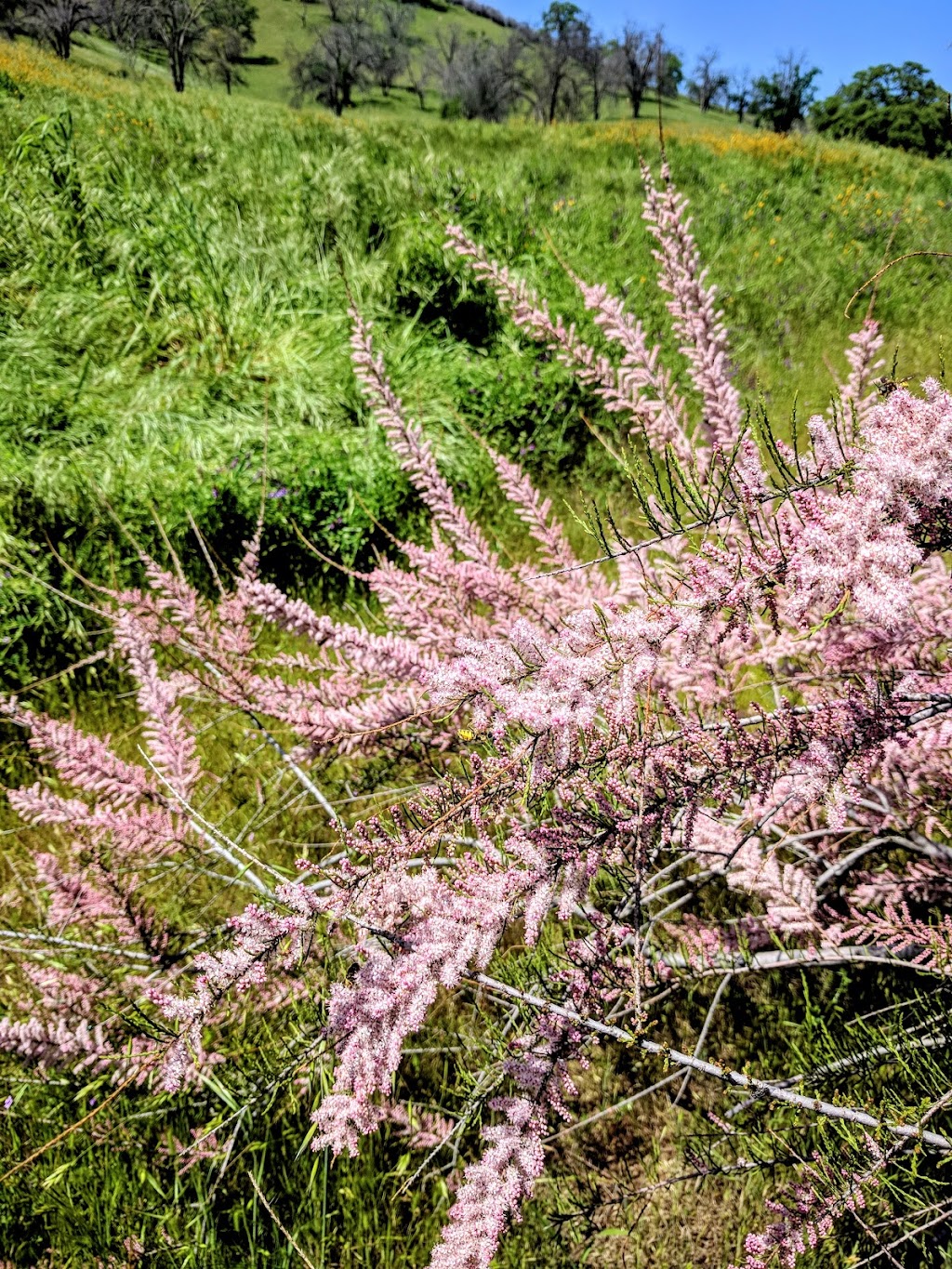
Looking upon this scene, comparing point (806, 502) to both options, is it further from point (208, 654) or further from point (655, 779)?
point (208, 654)

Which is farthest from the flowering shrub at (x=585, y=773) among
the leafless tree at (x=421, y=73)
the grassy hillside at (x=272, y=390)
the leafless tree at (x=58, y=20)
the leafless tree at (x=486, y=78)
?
the leafless tree at (x=421, y=73)

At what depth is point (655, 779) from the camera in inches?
32.6

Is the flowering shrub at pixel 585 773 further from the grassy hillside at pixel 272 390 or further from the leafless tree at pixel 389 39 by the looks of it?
the leafless tree at pixel 389 39

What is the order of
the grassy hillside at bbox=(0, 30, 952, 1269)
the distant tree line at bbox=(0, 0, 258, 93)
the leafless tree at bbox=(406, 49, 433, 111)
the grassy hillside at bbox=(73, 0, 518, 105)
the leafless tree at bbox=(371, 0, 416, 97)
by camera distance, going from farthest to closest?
the leafless tree at bbox=(406, 49, 433, 111)
the grassy hillside at bbox=(73, 0, 518, 105)
the leafless tree at bbox=(371, 0, 416, 97)
the distant tree line at bbox=(0, 0, 258, 93)
the grassy hillside at bbox=(0, 30, 952, 1269)

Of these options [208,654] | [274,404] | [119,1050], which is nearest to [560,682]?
[208,654]

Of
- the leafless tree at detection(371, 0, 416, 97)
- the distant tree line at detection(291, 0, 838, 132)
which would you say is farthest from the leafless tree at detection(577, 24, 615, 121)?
the leafless tree at detection(371, 0, 416, 97)

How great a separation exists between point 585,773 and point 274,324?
5.13 m

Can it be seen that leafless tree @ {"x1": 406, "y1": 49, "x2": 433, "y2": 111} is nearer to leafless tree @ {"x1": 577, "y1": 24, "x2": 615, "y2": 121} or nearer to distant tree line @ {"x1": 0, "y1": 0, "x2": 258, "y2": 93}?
leafless tree @ {"x1": 577, "y1": 24, "x2": 615, "y2": 121}

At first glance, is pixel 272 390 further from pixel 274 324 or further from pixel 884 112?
pixel 884 112

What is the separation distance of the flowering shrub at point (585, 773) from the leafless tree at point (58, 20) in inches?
417

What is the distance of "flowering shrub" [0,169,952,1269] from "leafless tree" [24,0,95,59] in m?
10.6

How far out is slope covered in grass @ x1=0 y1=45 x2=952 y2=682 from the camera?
11.9ft

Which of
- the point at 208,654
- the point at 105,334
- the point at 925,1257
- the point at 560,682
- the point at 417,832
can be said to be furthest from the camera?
the point at 105,334

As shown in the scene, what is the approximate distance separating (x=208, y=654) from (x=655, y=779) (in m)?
1.14
